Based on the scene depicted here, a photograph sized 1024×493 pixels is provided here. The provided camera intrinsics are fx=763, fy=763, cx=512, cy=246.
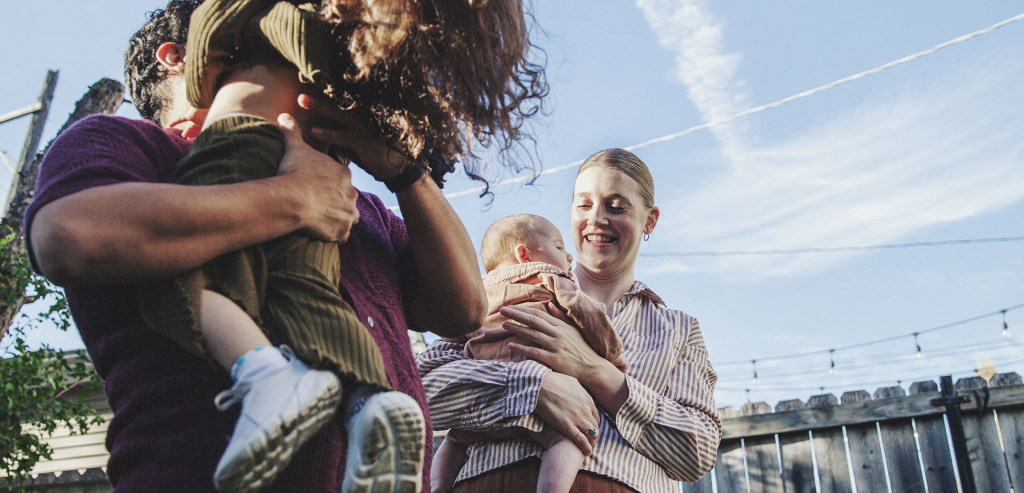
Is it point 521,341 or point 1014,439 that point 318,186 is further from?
point 1014,439

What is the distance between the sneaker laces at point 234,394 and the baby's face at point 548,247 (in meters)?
1.81

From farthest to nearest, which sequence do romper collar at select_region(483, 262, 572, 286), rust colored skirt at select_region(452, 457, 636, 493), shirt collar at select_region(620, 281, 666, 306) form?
shirt collar at select_region(620, 281, 666, 306) → romper collar at select_region(483, 262, 572, 286) → rust colored skirt at select_region(452, 457, 636, 493)

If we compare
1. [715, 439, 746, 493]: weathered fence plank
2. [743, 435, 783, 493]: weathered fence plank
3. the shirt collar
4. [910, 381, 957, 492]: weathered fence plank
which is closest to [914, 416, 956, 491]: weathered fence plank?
[910, 381, 957, 492]: weathered fence plank

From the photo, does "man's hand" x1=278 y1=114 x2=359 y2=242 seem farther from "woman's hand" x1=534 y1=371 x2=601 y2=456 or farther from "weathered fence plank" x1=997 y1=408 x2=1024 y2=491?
"weathered fence plank" x1=997 y1=408 x2=1024 y2=491

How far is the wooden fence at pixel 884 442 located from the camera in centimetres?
423

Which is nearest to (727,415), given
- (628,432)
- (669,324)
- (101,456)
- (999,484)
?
(999,484)

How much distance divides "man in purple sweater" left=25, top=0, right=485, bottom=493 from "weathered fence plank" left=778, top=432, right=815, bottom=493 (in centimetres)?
363

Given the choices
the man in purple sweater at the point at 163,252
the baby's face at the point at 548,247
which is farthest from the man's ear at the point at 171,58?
the baby's face at the point at 548,247

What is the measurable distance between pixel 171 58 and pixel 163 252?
2.24 ft

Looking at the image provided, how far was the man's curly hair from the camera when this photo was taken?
1.58m

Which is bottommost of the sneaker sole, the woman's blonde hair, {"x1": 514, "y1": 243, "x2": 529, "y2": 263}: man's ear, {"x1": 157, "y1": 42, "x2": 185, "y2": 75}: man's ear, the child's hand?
the sneaker sole

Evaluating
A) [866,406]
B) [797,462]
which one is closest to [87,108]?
[797,462]

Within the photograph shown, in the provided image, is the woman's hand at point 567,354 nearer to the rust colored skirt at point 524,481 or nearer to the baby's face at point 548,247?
the rust colored skirt at point 524,481

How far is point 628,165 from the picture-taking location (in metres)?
2.77
